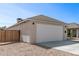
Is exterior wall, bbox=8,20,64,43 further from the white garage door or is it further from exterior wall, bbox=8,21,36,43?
the white garage door

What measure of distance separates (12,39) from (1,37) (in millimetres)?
1259

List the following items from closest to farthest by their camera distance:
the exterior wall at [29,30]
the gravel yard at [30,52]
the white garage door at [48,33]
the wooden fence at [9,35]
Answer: the gravel yard at [30,52]
the exterior wall at [29,30]
the white garage door at [48,33]
the wooden fence at [9,35]

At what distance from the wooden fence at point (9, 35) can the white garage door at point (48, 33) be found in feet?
9.87

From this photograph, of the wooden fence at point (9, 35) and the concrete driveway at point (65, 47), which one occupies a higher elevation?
the wooden fence at point (9, 35)

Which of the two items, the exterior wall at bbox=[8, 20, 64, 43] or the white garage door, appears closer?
the exterior wall at bbox=[8, 20, 64, 43]

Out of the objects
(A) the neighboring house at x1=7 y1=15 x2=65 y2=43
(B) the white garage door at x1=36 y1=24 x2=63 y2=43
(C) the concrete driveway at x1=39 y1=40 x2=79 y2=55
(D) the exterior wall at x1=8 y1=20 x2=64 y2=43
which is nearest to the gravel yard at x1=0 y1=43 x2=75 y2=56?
(C) the concrete driveway at x1=39 y1=40 x2=79 y2=55

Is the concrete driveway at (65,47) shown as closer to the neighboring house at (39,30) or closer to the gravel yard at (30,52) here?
the gravel yard at (30,52)

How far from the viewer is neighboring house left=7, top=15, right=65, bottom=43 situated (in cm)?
1248

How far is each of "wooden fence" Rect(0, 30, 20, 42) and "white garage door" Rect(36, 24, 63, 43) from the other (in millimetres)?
3009

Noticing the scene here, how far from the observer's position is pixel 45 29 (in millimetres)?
13445

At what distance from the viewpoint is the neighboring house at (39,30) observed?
491 inches

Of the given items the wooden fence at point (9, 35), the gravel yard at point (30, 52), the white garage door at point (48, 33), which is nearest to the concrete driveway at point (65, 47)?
the gravel yard at point (30, 52)

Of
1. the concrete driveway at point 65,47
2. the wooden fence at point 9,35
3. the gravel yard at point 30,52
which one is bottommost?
the gravel yard at point 30,52

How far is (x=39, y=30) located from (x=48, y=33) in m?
1.43
